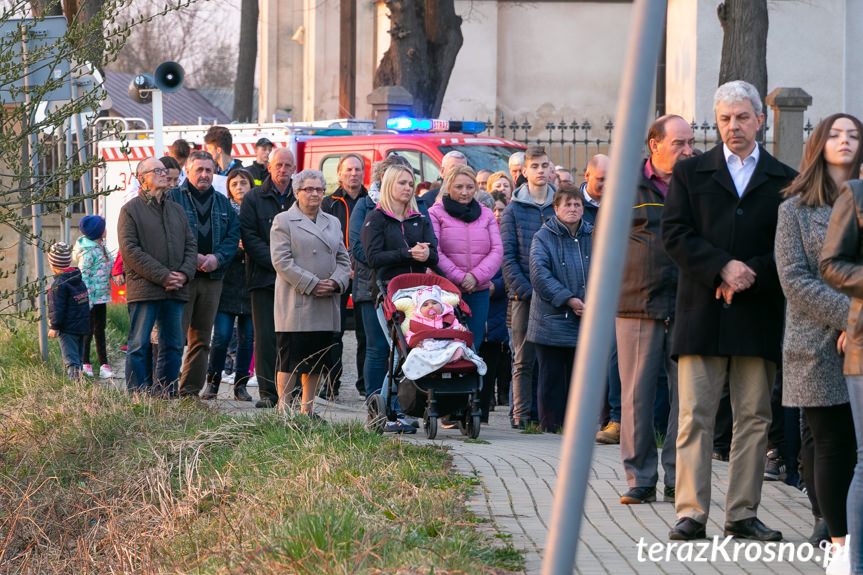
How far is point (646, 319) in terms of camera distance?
718 centimetres

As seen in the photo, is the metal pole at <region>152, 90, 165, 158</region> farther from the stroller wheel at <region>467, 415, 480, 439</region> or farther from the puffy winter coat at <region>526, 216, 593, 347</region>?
the stroller wheel at <region>467, 415, 480, 439</region>

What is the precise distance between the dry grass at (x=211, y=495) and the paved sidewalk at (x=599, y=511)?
0.75 ft

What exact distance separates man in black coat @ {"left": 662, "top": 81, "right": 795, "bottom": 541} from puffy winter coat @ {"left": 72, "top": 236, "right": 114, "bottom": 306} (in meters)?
7.86

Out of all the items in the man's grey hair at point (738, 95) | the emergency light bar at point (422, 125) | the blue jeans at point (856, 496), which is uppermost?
the emergency light bar at point (422, 125)

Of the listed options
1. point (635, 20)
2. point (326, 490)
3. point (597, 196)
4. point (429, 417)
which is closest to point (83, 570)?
point (326, 490)

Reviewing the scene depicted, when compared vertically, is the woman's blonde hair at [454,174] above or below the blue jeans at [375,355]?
above

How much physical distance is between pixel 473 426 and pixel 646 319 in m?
2.80

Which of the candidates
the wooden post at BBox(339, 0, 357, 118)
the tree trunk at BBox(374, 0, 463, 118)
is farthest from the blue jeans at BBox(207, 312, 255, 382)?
the wooden post at BBox(339, 0, 357, 118)

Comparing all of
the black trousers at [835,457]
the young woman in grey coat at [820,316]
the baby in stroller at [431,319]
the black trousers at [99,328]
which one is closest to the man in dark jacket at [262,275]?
the baby in stroller at [431,319]

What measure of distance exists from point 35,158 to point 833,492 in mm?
5687

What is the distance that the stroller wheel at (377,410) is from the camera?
9.16m

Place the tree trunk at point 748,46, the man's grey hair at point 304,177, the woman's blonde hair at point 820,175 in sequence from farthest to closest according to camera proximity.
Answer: the tree trunk at point 748,46, the man's grey hair at point 304,177, the woman's blonde hair at point 820,175

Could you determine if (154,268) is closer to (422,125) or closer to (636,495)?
(636,495)

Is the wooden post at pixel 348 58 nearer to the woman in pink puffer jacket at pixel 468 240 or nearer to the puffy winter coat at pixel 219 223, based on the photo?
the puffy winter coat at pixel 219 223
